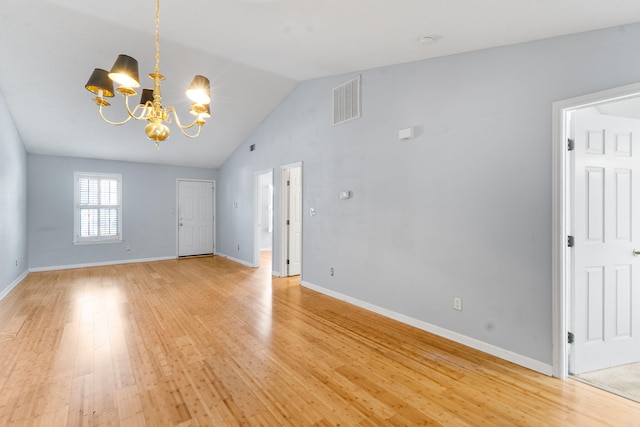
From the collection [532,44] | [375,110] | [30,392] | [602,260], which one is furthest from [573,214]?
[30,392]

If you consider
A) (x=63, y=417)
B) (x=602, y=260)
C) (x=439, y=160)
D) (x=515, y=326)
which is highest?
(x=439, y=160)

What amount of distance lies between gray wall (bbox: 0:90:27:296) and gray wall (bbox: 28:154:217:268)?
0.33 meters

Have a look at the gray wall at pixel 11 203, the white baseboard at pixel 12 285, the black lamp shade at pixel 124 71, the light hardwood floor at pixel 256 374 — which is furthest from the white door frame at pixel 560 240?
the white baseboard at pixel 12 285

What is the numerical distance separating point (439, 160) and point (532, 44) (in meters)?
1.20

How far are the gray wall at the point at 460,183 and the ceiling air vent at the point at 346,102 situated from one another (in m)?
0.10

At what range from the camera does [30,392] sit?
2.18 metres

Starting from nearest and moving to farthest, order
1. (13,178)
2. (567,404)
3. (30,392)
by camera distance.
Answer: (567,404) < (30,392) < (13,178)

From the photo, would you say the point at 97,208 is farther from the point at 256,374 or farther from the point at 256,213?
the point at 256,374

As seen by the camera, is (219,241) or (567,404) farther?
(219,241)

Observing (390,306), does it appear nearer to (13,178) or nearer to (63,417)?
(63,417)

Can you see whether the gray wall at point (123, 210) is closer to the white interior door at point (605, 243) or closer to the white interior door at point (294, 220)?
the white interior door at point (294, 220)

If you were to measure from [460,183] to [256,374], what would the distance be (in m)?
2.57

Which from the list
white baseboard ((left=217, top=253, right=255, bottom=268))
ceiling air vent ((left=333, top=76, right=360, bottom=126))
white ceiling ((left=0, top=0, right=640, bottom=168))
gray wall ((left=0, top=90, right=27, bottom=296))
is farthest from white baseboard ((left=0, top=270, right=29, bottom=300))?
ceiling air vent ((left=333, top=76, right=360, bottom=126))

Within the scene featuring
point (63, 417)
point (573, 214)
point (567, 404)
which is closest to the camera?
point (63, 417)
